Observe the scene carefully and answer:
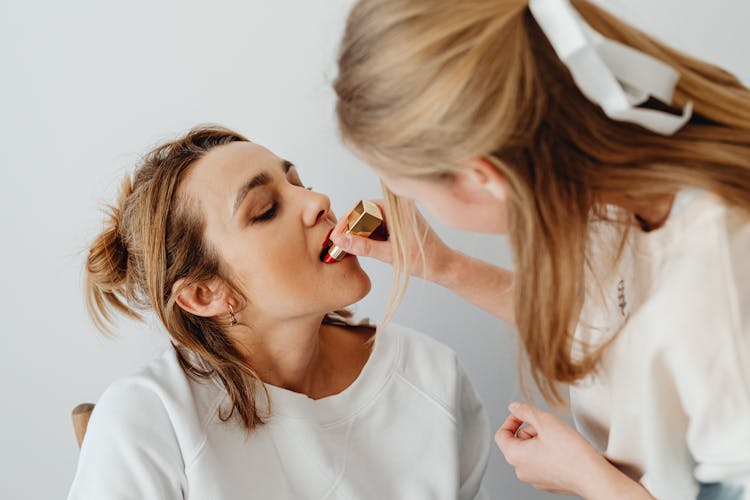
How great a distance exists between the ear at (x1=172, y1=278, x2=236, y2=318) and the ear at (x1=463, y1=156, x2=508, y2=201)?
523mm

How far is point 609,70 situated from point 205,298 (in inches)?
28.0

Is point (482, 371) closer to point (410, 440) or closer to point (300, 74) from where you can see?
point (410, 440)

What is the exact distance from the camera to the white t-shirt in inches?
31.8

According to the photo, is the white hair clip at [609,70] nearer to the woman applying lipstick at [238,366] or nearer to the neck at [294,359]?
the woman applying lipstick at [238,366]

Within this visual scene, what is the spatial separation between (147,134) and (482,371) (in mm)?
758

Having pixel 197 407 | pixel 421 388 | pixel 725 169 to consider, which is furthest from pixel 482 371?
pixel 725 169

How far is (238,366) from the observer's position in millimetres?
1244

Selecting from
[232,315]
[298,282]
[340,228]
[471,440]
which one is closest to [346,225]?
[340,228]

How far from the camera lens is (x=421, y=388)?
1343 millimetres

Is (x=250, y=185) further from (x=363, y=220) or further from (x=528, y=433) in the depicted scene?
(x=528, y=433)

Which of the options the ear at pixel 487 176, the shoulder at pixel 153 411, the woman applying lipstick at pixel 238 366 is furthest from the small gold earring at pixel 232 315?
the ear at pixel 487 176

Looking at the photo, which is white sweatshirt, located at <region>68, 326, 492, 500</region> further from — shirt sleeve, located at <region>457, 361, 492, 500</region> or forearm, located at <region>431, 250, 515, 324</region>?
forearm, located at <region>431, 250, 515, 324</region>

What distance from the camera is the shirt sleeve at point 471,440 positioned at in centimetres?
134

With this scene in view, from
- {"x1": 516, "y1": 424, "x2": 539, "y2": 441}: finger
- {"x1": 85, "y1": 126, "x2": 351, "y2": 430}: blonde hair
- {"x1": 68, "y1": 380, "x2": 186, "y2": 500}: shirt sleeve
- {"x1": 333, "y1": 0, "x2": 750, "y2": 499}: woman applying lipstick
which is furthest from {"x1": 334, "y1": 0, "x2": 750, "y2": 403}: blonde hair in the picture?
{"x1": 68, "y1": 380, "x2": 186, "y2": 500}: shirt sleeve
